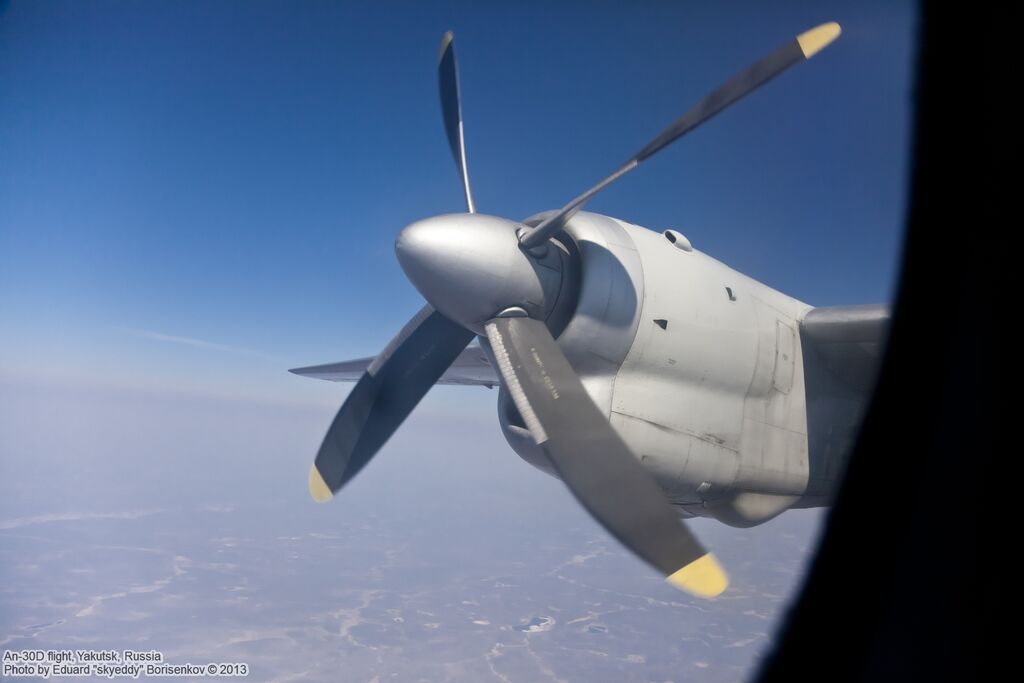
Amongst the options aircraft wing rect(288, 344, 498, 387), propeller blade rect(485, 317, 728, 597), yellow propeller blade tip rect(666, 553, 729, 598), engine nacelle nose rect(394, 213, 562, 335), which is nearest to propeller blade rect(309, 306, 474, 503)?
engine nacelle nose rect(394, 213, 562, 335)

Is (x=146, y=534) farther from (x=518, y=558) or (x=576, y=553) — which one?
(x=576, y=553)

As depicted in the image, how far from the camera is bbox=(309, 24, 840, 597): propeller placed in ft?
9.53

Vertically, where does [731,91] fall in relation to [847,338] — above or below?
above

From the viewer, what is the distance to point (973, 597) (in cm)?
109

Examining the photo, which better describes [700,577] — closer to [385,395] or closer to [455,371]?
[385,395]

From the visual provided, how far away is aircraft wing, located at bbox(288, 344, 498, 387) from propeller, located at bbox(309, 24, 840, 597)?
1.50m

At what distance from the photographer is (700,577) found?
2.75m

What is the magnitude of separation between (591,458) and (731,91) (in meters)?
2.41

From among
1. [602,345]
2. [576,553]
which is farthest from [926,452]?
[576,553]

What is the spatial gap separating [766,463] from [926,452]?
3.24m

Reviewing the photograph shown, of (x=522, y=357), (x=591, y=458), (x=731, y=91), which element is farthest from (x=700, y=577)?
(x=731, y=91)

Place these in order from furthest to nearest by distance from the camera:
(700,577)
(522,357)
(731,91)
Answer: (522,357) < (731,91) < (700,577)

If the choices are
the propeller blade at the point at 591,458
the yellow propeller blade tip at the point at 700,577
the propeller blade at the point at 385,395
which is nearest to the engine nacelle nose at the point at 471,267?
the propeller blade at the point at 591,458

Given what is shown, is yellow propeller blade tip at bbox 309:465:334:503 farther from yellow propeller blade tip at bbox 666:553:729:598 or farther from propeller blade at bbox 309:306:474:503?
yellow propeller blade tip at bbox 666:553:729:598
